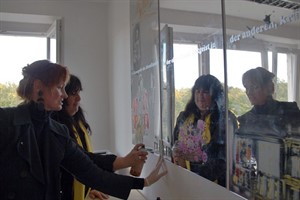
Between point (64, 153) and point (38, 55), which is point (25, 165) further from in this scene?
point (38, 55)

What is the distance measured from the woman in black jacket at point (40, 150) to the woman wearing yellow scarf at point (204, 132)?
0.82ft

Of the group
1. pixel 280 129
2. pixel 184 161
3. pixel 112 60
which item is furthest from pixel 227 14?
pixel 112 60

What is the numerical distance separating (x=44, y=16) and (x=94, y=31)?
560 mm

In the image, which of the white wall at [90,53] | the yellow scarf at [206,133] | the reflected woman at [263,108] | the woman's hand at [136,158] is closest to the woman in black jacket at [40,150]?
the woman's hand at [136,158]

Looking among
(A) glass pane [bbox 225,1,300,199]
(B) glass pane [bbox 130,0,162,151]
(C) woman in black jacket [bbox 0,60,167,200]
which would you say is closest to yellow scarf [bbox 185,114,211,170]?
(A) glass pane [bbox 225,1,300,199]

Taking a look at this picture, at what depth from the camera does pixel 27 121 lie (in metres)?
1.11

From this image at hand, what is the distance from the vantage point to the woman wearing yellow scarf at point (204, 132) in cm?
108

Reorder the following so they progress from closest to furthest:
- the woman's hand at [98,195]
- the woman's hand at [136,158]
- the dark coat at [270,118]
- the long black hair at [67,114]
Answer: the dark coat at [270,118] < the woman's hand at [136,158] < the long black hair at [67,114] < the woman's hand at [98,195]

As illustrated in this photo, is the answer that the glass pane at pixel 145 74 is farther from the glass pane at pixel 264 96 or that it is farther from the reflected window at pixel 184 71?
the glass pane at pixel 264 96

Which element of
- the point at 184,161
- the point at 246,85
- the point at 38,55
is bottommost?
the point at 184,161

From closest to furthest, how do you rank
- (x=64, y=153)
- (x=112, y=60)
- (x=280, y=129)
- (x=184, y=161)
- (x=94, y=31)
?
(x=280, y=129) → (x=64, y=153) → (x=184, y=161) → (x=112, y=60) → (x=94, y=31)

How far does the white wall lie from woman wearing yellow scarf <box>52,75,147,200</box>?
1499 millimetres

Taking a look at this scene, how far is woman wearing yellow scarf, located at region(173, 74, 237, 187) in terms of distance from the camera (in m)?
1.08

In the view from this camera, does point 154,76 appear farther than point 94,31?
No
